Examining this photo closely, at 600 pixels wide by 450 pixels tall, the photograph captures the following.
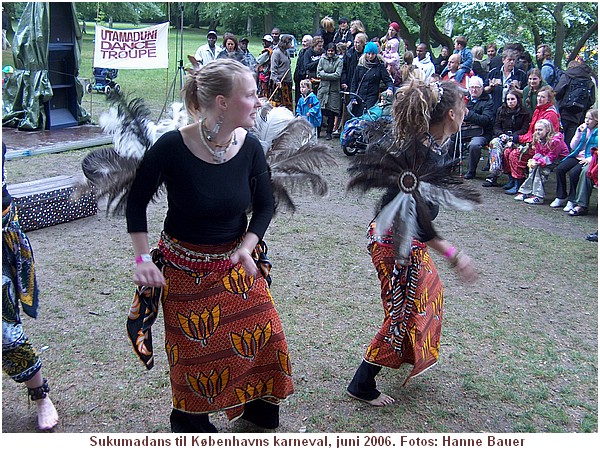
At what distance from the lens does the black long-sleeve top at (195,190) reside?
2.57 m

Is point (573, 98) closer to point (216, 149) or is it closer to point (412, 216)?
point (412, 216)

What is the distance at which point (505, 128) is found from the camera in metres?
8.84

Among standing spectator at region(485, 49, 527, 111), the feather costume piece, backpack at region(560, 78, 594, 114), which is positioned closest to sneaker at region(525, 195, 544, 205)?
backpack at region(560, 78, 594, 114)

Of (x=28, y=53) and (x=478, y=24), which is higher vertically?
(x=478, y=24)

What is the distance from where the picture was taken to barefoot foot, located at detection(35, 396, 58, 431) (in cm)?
304

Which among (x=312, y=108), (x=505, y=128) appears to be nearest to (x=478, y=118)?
(x=505, y=128)

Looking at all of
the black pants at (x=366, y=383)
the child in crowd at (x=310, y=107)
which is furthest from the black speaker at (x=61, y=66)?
the black pants at (x=366, y=383)

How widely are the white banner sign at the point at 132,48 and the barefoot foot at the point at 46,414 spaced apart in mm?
8939

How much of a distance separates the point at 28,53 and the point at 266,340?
9463mm

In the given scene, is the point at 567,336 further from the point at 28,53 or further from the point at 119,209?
the point at 28,53

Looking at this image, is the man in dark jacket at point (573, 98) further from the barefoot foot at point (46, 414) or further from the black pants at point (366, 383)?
the barefoot foot at point (46, 414)

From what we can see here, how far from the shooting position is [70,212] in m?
6.31

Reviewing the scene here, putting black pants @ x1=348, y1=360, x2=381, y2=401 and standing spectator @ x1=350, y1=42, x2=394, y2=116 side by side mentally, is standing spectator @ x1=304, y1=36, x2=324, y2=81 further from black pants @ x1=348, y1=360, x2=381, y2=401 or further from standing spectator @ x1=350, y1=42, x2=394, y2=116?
black pants @ x1=348, y1=360, x2=381, y2=401

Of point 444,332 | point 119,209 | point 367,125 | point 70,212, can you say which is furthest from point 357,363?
point 70,212
